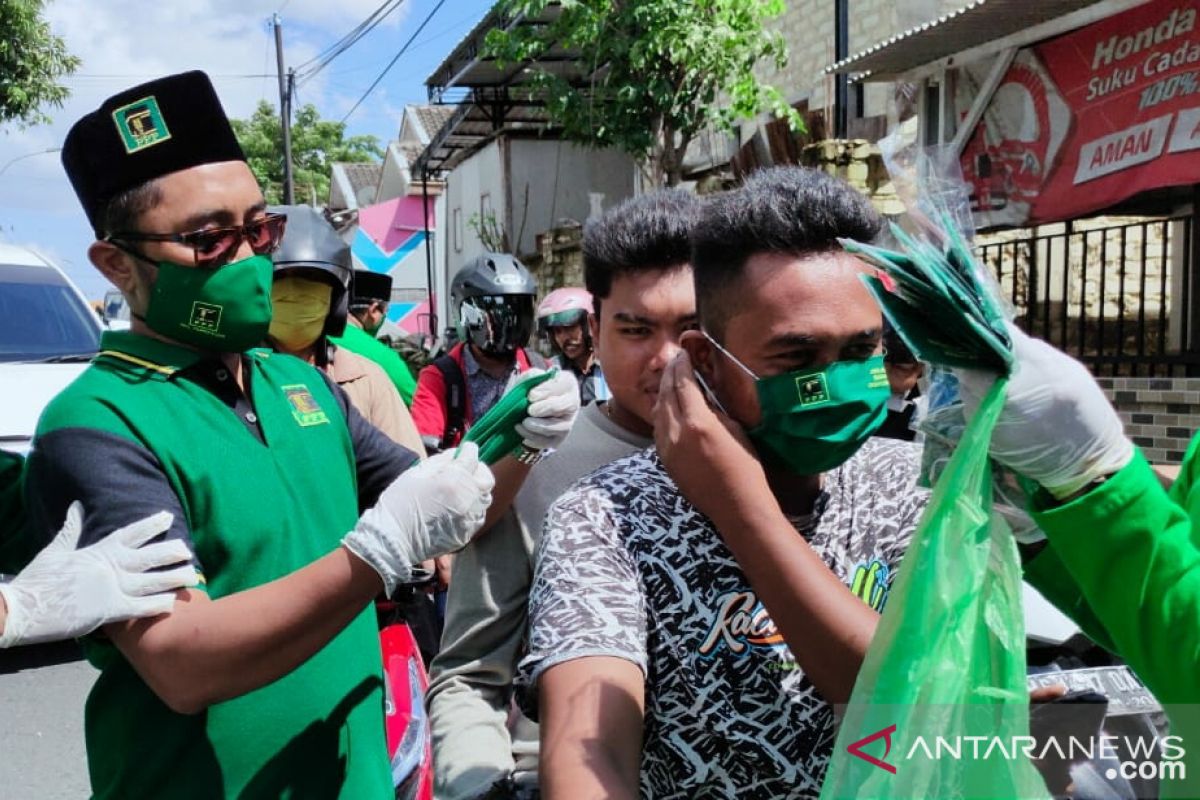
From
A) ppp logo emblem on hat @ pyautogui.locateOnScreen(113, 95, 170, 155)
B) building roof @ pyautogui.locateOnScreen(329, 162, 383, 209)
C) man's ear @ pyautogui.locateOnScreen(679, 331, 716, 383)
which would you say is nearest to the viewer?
man's ear @ pyautogui.locateOnScreen(679, 331, 716, 383)

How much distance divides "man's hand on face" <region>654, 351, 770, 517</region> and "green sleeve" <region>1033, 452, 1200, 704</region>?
0.45 m

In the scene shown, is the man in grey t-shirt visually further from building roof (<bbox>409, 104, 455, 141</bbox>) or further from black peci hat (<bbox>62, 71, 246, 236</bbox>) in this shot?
building roof (<bbox>409, 104, 455, 141</bbox>)

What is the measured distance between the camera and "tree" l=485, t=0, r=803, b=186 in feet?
36.1

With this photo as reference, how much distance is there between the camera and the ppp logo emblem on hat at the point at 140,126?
6.52 ft

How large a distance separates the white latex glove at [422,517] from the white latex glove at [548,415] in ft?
0.78

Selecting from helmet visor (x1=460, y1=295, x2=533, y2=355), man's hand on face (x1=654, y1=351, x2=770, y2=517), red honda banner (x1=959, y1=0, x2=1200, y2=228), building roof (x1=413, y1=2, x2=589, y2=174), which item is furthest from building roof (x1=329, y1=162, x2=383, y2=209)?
man's hand on face (x1=654, y1=351, x2=770, y2=517)

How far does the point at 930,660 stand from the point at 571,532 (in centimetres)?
62

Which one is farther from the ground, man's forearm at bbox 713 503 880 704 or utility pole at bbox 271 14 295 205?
utility pole at bbox 271 14 295 205

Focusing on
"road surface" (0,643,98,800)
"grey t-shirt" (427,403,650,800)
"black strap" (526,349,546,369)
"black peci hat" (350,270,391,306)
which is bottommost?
"road surface" (0,643,98,800)

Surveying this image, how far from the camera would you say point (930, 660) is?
1235 millimetres

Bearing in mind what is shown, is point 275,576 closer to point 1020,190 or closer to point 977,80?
point 1020,190

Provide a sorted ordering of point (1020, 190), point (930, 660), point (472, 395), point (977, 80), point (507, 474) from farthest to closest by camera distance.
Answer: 1. point (977, 80)
2. point (1020, 190)
3. point (472, 395)
4. point (507, 474)
5. point (930, 660)

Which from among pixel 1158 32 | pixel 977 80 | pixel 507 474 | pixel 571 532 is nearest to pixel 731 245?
pixel 571 532

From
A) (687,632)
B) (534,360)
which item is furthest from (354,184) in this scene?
(687,632)
